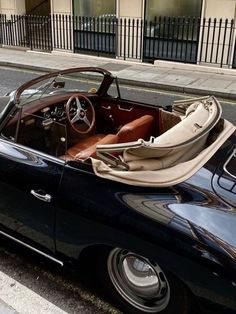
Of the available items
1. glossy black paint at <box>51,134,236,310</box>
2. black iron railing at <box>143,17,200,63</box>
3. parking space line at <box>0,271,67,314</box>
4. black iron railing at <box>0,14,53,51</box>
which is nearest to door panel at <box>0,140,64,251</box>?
glossy black paint at <box>51,134,236,310</box>

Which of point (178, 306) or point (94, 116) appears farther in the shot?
point (94, 116)

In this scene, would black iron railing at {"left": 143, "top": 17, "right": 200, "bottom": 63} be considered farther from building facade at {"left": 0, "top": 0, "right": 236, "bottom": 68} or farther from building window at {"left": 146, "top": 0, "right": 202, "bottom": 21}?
building window at {"left": 146, "top": 0, "right": 202, "bottom": 21}

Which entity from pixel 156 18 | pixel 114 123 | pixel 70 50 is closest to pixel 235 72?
pixel 156 18

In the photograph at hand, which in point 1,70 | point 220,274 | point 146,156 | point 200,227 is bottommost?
point 1,70

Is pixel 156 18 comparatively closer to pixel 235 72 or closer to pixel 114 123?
pixel 235 72

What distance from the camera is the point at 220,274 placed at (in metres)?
2.04

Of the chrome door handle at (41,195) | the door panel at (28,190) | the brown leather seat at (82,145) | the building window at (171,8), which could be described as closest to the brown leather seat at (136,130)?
the brown leather seat at (82,145)

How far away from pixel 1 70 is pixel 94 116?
8.41 m

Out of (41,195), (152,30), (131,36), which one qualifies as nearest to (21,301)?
(41,195)

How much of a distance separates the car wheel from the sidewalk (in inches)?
265

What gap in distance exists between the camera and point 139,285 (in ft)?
8.49

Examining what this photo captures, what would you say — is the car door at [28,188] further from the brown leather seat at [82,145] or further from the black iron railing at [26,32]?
the black iron railing at [26,32]

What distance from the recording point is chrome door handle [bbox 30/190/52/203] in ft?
8.85

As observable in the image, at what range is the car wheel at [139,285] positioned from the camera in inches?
93.1
